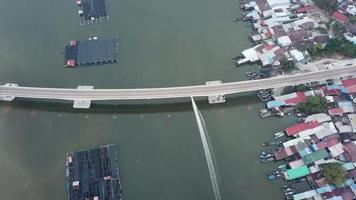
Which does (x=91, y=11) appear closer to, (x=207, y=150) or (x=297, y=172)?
(x=207, y=150)

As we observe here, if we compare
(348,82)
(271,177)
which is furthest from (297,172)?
(348,82)

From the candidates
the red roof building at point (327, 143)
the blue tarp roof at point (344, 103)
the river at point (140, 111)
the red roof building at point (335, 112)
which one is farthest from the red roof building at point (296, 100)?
the red roof building at point (327, 143)

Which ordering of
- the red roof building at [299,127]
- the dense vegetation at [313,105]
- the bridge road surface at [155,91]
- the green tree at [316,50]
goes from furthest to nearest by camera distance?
the green tree at [316,50]
the bridge road surface at [155,91]
the dense vegetation at [313,105]
the red roof building at [299,127]

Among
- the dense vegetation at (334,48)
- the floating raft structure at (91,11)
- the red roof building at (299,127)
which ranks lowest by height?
the red roof building at (299,127)

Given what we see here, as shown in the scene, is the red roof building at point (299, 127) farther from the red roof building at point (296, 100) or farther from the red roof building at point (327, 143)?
the red roof building at point (296, 100)

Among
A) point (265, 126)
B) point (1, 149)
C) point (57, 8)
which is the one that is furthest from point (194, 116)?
point (57, 8)

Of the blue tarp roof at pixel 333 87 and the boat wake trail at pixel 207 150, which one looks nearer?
the boat wake trail at pixel 207 150

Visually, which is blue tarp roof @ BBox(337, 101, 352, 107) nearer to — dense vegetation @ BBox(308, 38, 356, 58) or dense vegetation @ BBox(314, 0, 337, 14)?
dense vegetation @ BBox(308, 38, 356, 58)
